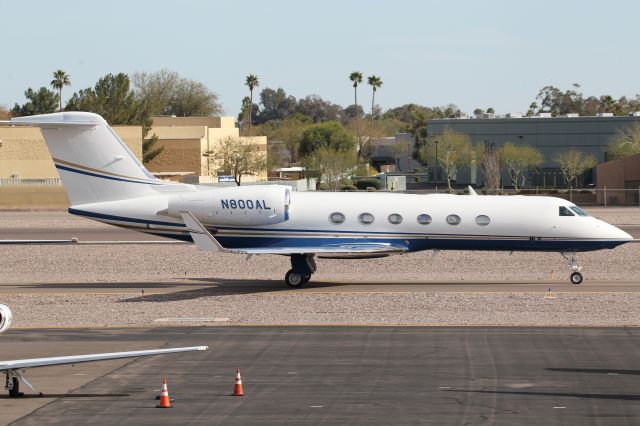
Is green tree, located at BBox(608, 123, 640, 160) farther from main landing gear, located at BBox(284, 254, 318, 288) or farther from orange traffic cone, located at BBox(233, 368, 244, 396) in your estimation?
orange traffic cone, located at BBox(233, 368, 244, 396)

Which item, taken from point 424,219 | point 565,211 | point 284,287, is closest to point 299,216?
point 284,287

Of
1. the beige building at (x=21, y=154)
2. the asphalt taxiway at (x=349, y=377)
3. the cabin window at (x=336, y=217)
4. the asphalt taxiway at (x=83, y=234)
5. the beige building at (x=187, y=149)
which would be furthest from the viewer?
the beige building at (x=187, y=149)

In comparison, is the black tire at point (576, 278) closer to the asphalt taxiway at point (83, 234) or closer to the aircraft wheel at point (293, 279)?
the aircraft wheel at point (293, 279)

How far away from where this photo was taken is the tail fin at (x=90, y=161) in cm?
3106

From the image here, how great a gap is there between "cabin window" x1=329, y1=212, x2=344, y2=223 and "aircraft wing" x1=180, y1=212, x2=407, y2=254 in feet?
2.30

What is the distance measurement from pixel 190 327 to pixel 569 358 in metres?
8.50

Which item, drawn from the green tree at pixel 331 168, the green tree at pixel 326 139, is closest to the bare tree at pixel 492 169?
the green tree at pixel 331 168

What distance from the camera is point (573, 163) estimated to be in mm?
95000

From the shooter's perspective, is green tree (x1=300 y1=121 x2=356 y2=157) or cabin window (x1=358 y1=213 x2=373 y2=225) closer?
cabin window (x1=358 y1=213 x2=373 y2=225)

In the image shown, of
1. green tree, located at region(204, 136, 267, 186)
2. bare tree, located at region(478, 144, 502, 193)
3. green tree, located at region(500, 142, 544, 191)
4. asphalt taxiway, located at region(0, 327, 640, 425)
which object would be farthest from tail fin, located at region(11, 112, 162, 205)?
green tree, located at region(500, 142, 544, 191)

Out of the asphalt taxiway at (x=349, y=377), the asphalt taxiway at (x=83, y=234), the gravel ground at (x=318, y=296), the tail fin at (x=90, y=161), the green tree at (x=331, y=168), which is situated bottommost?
the asphalt taxiway at (x=349, y=377)

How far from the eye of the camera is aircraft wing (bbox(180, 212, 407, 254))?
28938 mm

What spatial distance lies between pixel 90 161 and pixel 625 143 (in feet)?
241

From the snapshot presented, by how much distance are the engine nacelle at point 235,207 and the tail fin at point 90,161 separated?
4.74ft
